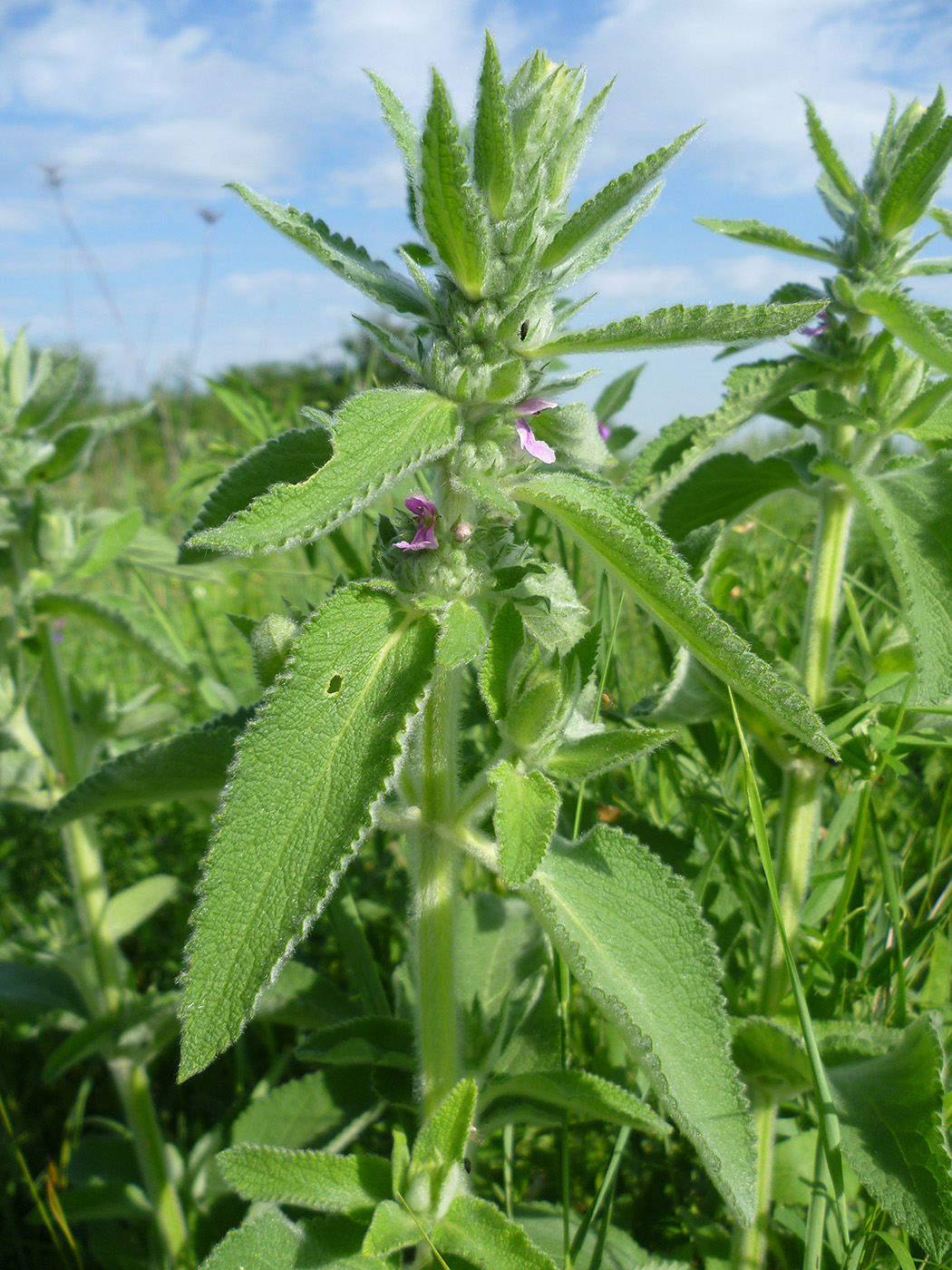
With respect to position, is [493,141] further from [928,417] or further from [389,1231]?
[389,1231]

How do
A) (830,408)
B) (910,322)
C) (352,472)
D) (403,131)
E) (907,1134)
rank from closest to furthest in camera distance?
1. (352,472)
2. (403,131)
3. (907,1134)
4. (910,322)
5. (830,408)

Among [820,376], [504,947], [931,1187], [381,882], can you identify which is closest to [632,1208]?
[504,947]

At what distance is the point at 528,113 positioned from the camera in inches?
47.1

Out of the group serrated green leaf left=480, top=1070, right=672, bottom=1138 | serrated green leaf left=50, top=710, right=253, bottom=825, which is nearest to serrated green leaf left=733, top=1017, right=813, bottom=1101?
serrated green leaf left=480, top=1070, right=672, bottom=1138

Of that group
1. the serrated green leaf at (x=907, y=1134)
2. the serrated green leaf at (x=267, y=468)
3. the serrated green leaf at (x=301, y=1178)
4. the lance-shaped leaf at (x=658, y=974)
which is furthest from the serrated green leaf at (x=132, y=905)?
the serrated green leaf at (x=907, y=1134)

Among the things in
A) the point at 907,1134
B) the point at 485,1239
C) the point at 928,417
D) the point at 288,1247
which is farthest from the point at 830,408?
the point at 288,1247

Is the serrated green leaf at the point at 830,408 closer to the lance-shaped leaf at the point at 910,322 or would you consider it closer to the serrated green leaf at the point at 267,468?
the lance-shaped leaf at the point at 910,322

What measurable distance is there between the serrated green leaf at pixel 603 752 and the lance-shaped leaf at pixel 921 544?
50 centimetres

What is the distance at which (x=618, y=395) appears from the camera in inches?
104

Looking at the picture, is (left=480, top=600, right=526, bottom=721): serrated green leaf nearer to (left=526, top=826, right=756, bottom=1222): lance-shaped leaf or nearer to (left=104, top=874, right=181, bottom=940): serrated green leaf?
(left=526, top=826, right=756, bottom=1222): lance-shaped leaf

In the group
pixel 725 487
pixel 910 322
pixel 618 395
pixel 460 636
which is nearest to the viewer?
pixel 460 636

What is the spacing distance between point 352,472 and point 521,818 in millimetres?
484

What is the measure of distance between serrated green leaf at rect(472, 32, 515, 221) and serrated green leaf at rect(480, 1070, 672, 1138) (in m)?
1.22

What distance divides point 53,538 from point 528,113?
1.77m
